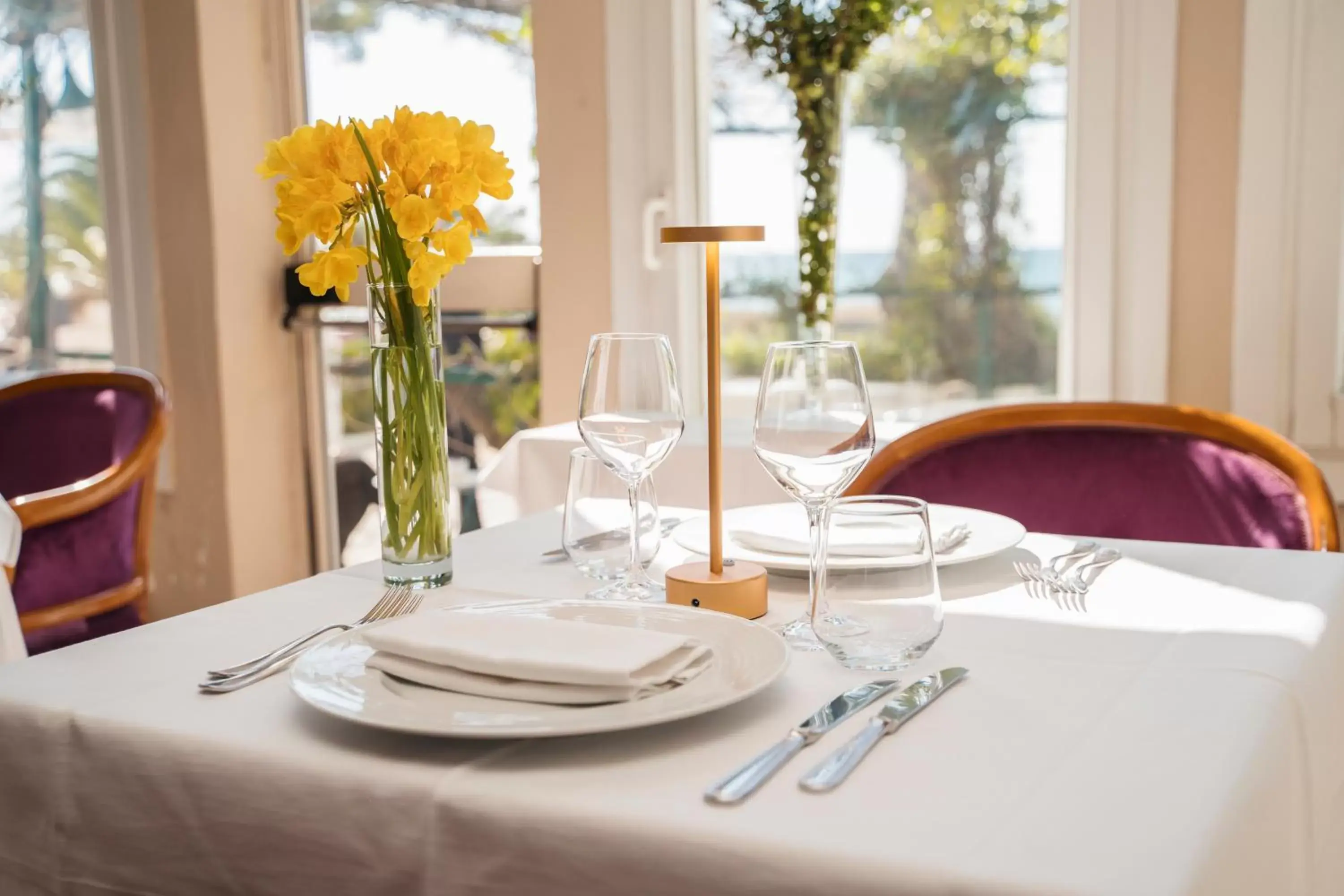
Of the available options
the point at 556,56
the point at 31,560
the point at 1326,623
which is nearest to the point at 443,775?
the point at 1326,623

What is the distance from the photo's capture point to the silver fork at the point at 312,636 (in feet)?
2.64

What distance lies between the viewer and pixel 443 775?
65 cm

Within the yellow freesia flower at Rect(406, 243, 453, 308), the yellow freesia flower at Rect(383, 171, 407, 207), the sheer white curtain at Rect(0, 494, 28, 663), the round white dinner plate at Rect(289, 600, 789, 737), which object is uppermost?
the yellow freesia flower at Rect(383, 171, 407, 207)

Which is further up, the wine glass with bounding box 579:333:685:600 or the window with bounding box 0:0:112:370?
the window with bounding box 0:0:112:370

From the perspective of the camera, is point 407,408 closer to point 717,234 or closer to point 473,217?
point 473,217

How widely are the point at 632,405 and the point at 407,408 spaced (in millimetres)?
177

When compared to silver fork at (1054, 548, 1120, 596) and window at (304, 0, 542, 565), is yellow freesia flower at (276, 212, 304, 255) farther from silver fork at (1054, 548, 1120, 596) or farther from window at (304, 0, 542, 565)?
window at (304, 0, 542, 565)

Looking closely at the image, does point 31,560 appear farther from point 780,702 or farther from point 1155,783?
point 1155,783

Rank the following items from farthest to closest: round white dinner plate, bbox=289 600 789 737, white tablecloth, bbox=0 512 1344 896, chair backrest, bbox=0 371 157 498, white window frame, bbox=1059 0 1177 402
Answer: chair backrest, bbox=0 371 157 498 < white window frame, bbox=1059 0 1177 402 < round white dinner plate, bbox=289 600 789 737 < white tablecloth, bbox=0 512 1344 896

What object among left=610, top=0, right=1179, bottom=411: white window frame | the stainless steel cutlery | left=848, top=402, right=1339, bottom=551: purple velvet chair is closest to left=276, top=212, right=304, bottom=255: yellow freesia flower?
the stainless steel cutlery

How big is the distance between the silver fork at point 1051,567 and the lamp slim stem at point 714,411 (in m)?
0.25

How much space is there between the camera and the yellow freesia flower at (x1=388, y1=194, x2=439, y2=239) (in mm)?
949

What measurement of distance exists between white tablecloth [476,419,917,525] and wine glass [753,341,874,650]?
0.99 metres

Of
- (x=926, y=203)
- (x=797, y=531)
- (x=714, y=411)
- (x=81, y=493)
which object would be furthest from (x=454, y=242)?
(x=926, y=203)
